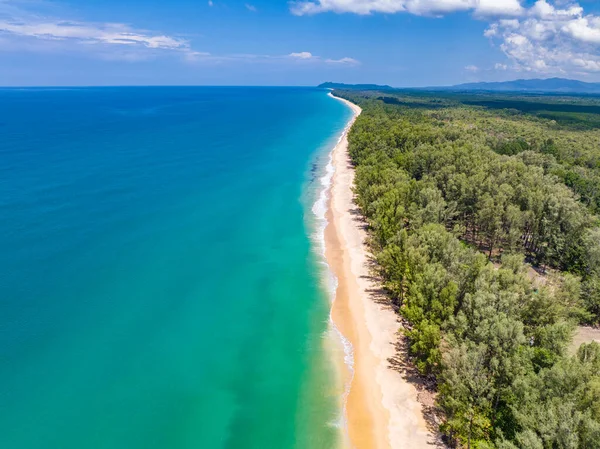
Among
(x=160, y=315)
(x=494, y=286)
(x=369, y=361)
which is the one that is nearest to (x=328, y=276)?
(x=369, y=361)

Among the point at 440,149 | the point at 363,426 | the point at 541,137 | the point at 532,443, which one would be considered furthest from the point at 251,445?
the point at 541,137

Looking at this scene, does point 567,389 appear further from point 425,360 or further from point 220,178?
point 220,178

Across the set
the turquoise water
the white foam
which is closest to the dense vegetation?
the white foam

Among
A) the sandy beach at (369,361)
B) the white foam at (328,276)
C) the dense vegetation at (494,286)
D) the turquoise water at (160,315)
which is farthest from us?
the white foam at (328,276)

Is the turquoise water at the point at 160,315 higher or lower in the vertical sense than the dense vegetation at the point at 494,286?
lower

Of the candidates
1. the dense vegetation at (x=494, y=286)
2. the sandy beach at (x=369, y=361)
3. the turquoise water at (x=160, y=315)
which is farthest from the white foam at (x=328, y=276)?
the dense vegetation at (x=494, y=286)

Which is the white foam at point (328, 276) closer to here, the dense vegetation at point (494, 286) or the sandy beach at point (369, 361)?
the sandy beach at point (369, 361)
